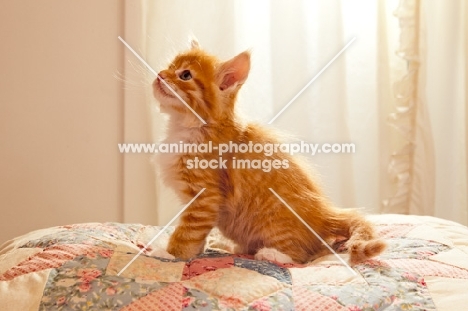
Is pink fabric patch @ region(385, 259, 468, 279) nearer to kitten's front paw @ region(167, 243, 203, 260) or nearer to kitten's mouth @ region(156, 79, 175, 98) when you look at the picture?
kitten's front paw @ region(167, 243, 203, 260)

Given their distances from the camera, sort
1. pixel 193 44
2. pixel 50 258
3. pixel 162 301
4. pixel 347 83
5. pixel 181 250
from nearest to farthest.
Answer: pixel 162 301
pixel 50 258
pixel 181 250
pixel 193 44
pixel 347 83

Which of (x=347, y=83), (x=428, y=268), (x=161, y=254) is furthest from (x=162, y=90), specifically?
(x=347, y=83)

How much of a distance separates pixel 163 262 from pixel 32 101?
3.67 ft

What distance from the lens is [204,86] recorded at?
1285 mm

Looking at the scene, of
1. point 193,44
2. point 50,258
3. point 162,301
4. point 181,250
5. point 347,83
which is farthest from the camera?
point 347,83

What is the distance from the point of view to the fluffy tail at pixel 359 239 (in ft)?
3.66

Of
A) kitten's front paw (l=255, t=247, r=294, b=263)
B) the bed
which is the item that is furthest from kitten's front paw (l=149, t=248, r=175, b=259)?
kitten's front paw (l=255, t=247, r=294, b=263)

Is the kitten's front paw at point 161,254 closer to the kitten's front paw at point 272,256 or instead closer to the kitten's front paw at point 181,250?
the kitten's front paw at point 181,250

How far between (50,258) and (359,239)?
2.15 ft

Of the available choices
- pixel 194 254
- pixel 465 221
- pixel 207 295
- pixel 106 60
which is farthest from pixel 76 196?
pixel 465 221

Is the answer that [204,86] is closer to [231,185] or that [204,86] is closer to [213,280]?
[231,185]

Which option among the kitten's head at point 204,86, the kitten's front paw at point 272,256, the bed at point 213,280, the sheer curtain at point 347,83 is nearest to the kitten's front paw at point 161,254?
the bed at point 213,280

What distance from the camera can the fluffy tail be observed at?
112cm

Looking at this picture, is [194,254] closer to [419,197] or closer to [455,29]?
[419,197]
